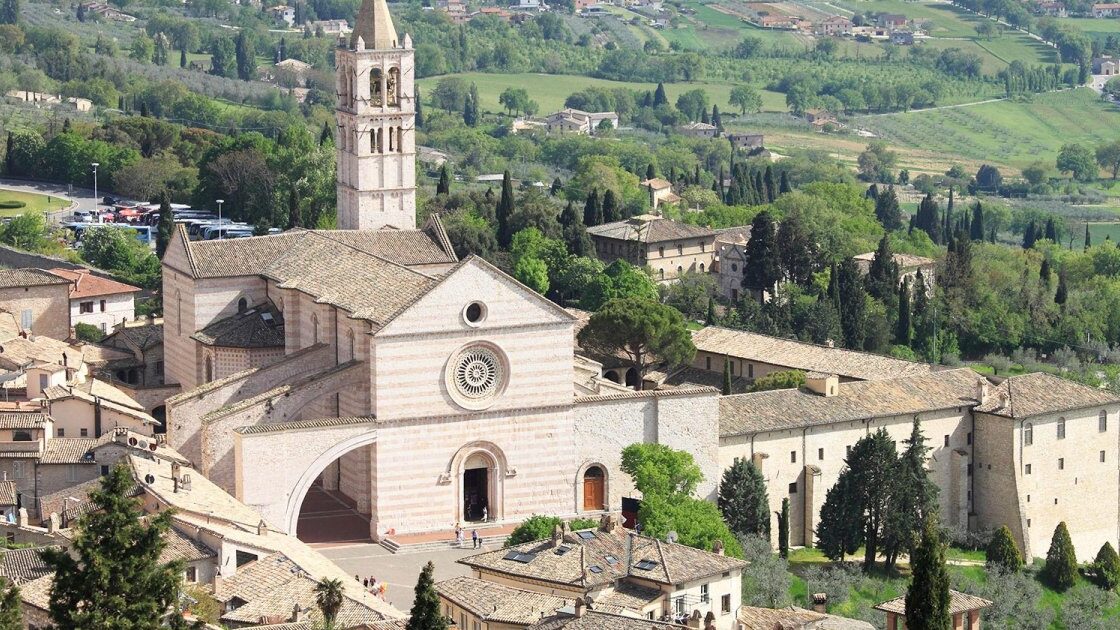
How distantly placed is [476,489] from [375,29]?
1968 cm

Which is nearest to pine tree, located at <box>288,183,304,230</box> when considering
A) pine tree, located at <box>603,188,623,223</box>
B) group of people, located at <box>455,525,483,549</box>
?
pine tree, located at <box>603,188,623,223</box>

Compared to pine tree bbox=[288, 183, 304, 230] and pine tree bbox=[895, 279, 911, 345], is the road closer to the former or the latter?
pine tree bbox=[288, 183, 304, 230]

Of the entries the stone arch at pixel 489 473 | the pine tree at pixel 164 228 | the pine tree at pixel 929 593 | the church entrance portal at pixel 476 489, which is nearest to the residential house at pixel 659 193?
the pine tree at pixel 164 228

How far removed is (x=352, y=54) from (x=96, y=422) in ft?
57.1

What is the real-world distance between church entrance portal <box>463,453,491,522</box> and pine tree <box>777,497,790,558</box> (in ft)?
28.5

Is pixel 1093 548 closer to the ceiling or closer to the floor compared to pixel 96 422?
closer to the floor

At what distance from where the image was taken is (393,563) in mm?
63906

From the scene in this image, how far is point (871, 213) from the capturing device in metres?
131

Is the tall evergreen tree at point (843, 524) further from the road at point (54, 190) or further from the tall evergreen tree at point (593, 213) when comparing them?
the road at point (54, 190)

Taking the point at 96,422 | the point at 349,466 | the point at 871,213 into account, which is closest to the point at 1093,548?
the point at 349,466

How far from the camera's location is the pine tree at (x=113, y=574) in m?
42.4

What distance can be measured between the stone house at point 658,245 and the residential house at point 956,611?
53.0 meters

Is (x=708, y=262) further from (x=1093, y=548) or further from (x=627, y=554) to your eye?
(x=627, y=554)

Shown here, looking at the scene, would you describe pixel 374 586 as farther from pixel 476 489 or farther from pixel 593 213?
pixel 593 213
